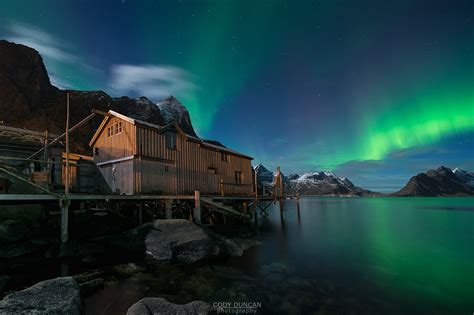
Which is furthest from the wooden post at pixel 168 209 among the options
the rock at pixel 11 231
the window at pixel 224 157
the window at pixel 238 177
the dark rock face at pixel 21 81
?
the dark rock face at pixel 21 81

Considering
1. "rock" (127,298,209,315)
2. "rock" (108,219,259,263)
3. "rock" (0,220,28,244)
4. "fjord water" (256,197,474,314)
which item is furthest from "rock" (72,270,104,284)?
"fjord water" (256,197,474,314)

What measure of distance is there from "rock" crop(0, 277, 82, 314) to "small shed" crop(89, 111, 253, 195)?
428 inches

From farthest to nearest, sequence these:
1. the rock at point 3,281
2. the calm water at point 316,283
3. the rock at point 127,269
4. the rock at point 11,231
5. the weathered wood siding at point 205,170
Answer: the weathered wood siding at point 205,170, the rock at point 11,231, the rock at point 127,269, the rock at point 3,281, the calm water at point 316,283

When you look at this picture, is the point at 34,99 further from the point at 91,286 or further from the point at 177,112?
the point at 177,112

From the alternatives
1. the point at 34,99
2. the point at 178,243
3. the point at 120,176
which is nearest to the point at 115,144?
the point at 120,176

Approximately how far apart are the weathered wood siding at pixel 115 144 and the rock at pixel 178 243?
6547 mm

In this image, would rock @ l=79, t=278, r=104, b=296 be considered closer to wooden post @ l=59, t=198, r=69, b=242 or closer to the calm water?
the calm water

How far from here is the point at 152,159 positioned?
19.0m

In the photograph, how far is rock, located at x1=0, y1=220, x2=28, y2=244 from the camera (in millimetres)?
13914

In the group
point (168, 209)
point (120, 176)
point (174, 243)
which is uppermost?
point (120, 176)

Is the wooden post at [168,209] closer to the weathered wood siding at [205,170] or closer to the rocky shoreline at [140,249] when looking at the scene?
the weathered wood siding at [205,170]

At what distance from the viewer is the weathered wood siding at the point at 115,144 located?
18.4 metres

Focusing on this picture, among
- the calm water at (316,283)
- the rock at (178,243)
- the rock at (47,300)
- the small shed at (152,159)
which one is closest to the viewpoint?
the rock at (47,300)

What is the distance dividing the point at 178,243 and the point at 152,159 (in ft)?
25.7
